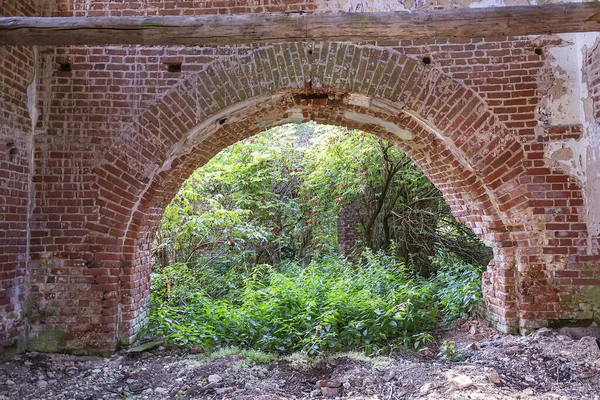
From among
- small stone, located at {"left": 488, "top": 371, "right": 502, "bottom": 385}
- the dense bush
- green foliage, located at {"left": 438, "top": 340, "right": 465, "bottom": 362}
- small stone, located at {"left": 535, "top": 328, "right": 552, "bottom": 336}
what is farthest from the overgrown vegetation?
small stone, located at {"left": 488, "top": 371, "right": 502, "bottom": 385}

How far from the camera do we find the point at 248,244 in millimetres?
12141

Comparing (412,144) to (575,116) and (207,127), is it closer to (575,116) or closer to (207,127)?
(575,116)

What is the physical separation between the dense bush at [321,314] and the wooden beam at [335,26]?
327 centimetres

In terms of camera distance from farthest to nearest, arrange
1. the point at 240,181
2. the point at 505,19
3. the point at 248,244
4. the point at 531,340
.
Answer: the point at 248,244 → the point at 240,181 → the point at 531,340 → the point at 505,19

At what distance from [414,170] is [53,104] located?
6.73 m

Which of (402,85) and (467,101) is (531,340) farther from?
(402,85)

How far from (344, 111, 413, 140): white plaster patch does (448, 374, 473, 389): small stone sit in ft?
9.84

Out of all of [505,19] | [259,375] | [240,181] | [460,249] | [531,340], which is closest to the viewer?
[505,19]

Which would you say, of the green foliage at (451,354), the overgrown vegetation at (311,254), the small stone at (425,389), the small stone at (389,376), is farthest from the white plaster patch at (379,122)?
the small stone at (425,389)

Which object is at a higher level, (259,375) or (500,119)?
(500,119)

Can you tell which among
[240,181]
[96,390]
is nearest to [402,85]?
[96,390]

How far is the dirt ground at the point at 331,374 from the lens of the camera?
394 centimetres

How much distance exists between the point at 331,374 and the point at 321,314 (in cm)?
119

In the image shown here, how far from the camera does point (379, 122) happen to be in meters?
5.87
